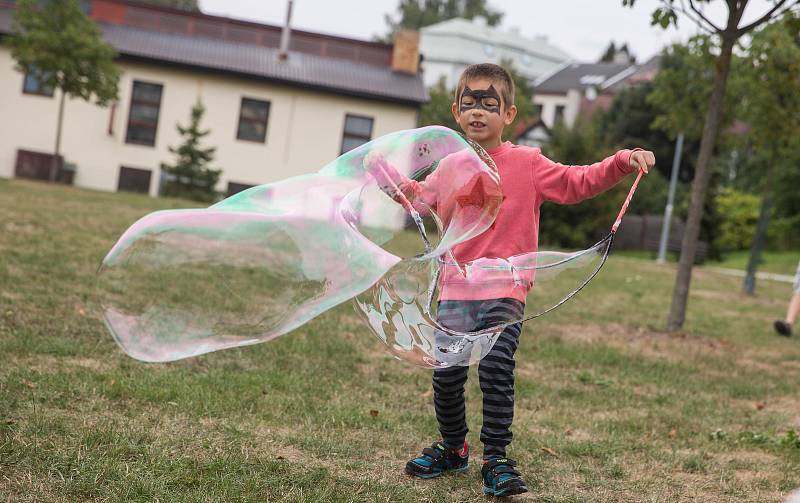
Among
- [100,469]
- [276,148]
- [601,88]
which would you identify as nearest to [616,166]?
[100,469]

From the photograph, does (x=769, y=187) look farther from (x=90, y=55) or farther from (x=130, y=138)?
(x=130, y=138)

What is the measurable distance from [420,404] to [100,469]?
2.26 metres

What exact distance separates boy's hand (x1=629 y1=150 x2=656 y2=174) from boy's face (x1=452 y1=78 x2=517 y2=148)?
55 centimetres

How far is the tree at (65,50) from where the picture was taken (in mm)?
21641

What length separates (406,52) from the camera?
30.5m

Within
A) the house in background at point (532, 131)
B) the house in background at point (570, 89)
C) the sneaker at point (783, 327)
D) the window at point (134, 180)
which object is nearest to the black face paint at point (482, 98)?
the sneaker at point (783, 327)

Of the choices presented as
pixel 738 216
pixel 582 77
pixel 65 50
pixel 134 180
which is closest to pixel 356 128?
pixel 134 180

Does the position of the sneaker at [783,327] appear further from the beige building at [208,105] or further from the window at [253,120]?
the window at [253,120]

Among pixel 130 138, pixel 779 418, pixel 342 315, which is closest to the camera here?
pixel 779 418

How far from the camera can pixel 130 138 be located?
2898cm

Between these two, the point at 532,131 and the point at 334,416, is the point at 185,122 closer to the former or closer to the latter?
the point at 532,131

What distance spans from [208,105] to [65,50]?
24.6ft

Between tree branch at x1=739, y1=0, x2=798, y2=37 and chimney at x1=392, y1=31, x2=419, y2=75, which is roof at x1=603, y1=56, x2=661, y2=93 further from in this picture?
tree branch at x1=739, y1=0, x2=798, y2=37

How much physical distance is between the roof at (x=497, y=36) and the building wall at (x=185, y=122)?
36627mm
